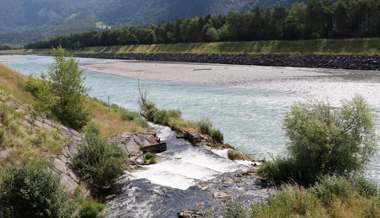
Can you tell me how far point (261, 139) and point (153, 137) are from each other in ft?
28.6

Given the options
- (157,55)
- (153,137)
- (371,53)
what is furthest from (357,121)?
(157,55)

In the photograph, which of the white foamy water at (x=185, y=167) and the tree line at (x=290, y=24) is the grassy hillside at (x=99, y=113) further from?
the tree line at (x=290, y=24)

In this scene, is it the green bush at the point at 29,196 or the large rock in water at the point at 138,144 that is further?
the large rock in water at the point at 138,144

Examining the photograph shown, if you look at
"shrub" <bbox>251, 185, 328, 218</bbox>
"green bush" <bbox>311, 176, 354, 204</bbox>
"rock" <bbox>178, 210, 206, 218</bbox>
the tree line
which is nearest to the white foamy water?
"rock" <bbox>178, 210, 206, 218</bbox>

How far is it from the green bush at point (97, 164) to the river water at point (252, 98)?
10.9m

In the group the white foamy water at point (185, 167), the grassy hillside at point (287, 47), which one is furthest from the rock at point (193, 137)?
the grassy hillside at point (287, 47)

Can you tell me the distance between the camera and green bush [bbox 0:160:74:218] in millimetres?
14883

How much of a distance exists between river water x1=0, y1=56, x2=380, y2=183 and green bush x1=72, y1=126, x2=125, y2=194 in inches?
428

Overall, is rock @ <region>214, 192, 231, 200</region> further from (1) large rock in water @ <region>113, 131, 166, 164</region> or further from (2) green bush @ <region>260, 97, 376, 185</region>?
(1) large rock in water @ <region>113, 131, 166, 164</region>

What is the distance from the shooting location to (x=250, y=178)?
72.8 ft

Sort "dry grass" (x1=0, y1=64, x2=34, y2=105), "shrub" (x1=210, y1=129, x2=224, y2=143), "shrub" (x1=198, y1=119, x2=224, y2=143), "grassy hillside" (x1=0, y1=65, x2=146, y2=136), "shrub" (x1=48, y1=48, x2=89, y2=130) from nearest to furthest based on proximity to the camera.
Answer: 1. "shrub" (x1=48, y1=48, x2=89, y2=130)
2. "dry grass" (x1=0, y1=64, x2=34, y2=105)
3. "grassy hillside" (x1=0, y1=65, x2=146, y2=136)
4. "shrub" (x1=210, y1=129, x2=224, y2=143)
5. "shrub" (x1=198, y1=119, x2=224, y2=143)

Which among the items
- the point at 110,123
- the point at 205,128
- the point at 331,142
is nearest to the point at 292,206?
the point at 331,142

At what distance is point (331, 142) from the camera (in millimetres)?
20375

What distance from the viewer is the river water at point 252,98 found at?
33781mm
